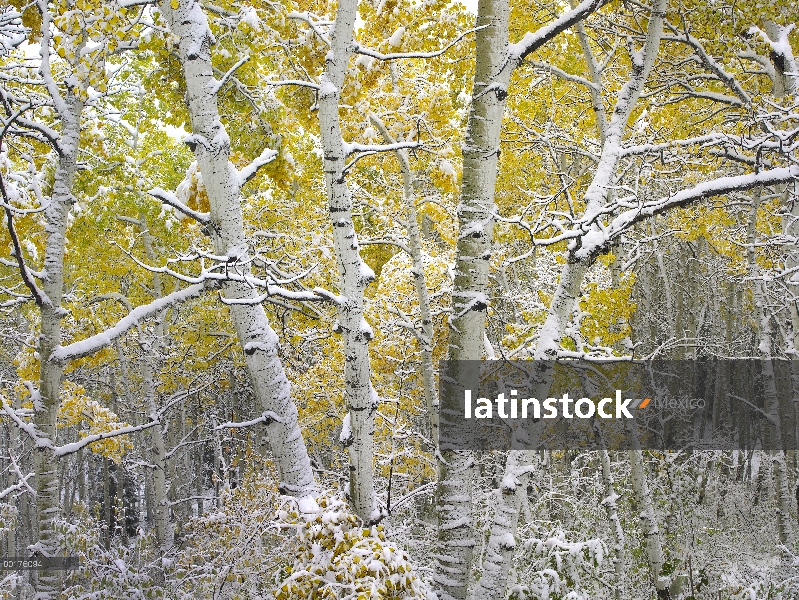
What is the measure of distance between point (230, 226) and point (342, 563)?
2350 mm

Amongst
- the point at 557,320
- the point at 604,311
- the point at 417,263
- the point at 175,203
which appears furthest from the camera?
the point at 604,311

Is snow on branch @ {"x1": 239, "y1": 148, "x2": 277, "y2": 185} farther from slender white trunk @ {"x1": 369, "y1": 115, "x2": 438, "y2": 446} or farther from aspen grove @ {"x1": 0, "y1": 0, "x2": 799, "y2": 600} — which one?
slender white trunk @ {"x1": 369, "y1": 115, "x2": 438, "y2": 446}

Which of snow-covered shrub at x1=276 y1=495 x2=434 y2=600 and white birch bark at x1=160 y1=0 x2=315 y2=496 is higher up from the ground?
white birch bark at x1=160 y1=0 x2=315 y2=496

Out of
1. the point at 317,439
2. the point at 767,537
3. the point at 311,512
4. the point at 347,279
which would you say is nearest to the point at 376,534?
the point at 311,512

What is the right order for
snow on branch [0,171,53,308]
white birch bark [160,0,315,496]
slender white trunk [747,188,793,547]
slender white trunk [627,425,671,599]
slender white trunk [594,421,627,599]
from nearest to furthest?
1. white birch bark [160,0,315,496]
2. snow on branch [0,171,53,308]
3. slender white trunk [627,425,671,599]
4. slender white trunk [594,421,627,599]
5. slender white trunk [747,188,793,547]

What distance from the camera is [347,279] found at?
154 inches

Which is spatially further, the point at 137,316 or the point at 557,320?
the point at 557,320

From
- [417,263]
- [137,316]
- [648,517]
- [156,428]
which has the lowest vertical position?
[648,517]

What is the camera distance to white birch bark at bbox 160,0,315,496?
371 cm

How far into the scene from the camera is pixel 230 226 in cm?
A: 391

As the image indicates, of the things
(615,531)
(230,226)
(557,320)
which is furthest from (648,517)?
(230,226)
